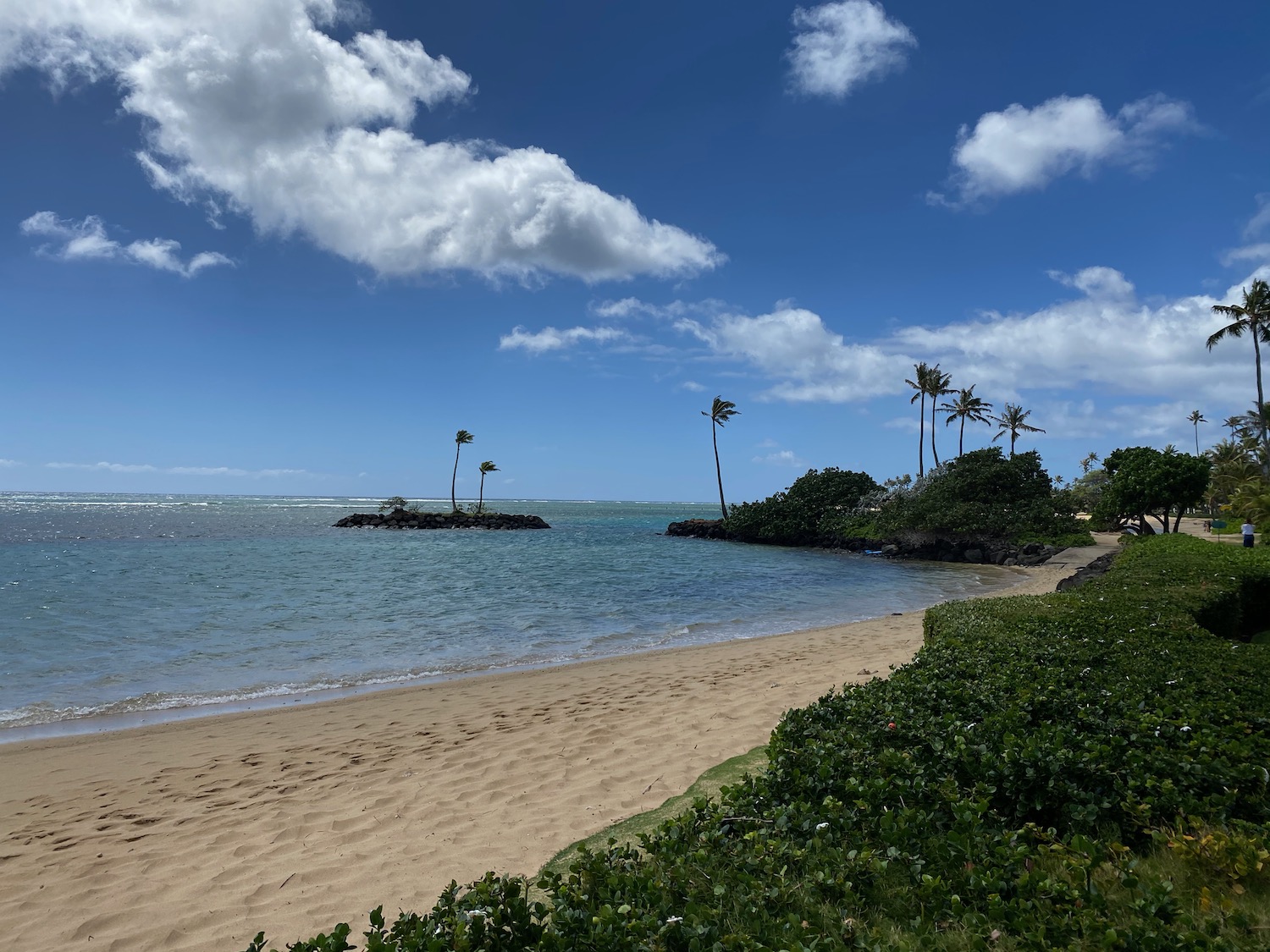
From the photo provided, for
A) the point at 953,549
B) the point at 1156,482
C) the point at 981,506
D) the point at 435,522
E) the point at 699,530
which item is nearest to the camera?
the point at 1156,482

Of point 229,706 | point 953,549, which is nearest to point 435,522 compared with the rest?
point 953,549

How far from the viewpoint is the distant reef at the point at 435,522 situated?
73312mm

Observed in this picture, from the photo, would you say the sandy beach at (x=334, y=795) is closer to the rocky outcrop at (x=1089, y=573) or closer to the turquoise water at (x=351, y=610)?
the turquoise water at (x=351, y=610)

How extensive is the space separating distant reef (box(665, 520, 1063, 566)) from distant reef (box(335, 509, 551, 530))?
38454 mm

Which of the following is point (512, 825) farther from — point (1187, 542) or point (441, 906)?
point (1187, 542)

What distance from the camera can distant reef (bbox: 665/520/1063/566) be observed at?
124 feet

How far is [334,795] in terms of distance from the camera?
6.94 meters

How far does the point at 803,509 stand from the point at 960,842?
54.4 meters

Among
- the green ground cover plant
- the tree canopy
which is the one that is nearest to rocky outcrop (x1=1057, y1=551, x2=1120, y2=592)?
the tree canopy

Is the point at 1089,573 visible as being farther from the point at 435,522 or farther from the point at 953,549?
the point at 435,522

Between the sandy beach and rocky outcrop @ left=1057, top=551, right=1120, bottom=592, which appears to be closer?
the sandy beach

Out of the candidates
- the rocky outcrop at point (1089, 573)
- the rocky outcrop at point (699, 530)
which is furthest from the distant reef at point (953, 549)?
the rocky outcrop at point (699, 530)

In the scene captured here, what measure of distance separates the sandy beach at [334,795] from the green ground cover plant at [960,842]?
6.40 ft

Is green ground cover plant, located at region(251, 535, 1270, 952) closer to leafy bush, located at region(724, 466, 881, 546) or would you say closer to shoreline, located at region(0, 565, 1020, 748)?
shoreline, located at region(0, 565, 1020, 748)
